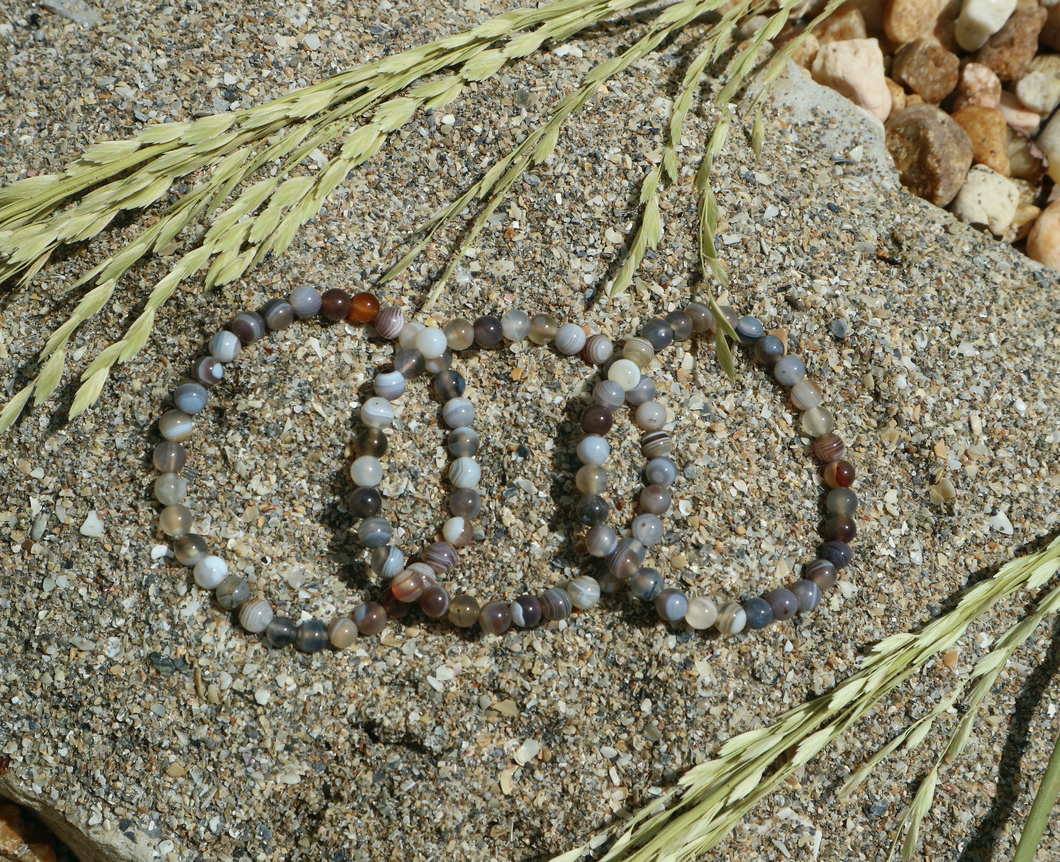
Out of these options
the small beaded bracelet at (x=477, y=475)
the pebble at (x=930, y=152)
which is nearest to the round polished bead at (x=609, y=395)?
the small beaded bracelet at (x=477, y=475)

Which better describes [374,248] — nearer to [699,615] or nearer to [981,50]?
[699,615]

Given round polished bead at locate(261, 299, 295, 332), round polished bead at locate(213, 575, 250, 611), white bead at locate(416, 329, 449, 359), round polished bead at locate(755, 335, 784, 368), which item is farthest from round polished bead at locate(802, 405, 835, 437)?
round polished bead at locate(213, 575, 250, 611)

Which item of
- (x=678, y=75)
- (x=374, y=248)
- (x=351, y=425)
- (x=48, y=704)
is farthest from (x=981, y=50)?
(x=48, y=704)

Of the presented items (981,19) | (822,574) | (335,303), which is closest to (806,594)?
(822,574)

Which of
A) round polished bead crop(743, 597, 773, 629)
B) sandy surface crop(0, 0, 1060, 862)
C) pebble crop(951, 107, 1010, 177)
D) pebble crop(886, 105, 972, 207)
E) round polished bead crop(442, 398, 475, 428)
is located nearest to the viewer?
sandy surface crop(0, 0, 1060, 862)

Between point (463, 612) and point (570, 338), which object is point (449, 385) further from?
point (463, 612)

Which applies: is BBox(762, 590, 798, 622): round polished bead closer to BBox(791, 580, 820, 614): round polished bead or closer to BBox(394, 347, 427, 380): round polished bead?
BBox(791, 580, 820, 614): round polished bead
